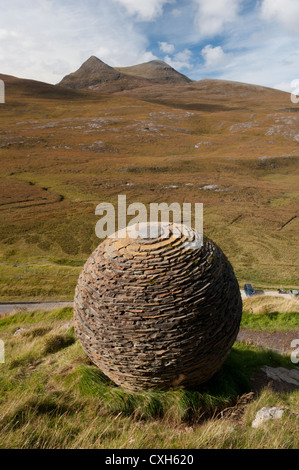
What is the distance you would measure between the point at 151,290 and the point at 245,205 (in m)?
38.7

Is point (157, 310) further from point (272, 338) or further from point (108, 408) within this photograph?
point (272, 338)

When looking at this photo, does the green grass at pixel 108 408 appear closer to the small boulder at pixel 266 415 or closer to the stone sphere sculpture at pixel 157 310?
the small boulder at pixel 266 415

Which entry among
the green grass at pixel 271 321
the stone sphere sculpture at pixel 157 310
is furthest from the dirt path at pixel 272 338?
the stone sphere sculpture at pixel 157 310

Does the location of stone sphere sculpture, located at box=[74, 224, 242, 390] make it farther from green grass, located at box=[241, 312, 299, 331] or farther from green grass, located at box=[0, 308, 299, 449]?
green grass, located at box=[241, 312, 299, 331]

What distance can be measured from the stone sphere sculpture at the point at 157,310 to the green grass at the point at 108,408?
18.7 inches

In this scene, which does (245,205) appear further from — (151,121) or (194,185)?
(151,121)

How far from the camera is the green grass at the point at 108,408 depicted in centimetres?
424

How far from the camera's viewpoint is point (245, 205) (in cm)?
4116

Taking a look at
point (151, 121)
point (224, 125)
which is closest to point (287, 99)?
point (224, 125)

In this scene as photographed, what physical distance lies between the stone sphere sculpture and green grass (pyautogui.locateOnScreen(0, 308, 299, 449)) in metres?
0.47

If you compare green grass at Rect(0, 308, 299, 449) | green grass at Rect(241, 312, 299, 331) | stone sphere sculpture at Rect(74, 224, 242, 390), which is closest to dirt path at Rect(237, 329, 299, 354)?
green grass at Rect(241, 312, 299, 331)

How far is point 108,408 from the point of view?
18.9ft

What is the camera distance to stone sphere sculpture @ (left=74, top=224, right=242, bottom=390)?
5.46 meters

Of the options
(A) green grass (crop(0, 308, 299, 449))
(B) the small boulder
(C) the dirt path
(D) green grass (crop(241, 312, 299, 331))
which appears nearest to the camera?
(A) green grass (crop(0, 308, 299, 449))
